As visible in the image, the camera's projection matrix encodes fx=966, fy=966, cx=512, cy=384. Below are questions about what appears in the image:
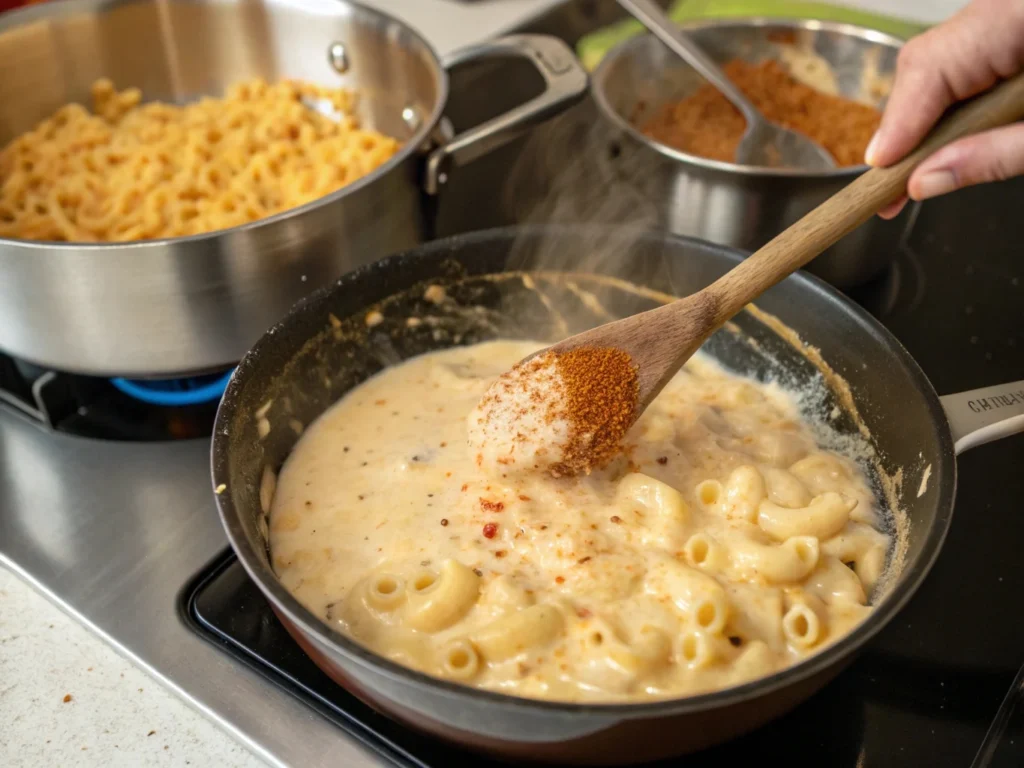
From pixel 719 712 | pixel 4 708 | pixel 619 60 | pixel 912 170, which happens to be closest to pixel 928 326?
pixel 912 170

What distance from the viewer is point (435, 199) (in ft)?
5.25

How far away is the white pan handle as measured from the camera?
1150 millimetres

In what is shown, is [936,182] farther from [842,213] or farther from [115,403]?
[115,403]

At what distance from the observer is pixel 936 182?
123cm

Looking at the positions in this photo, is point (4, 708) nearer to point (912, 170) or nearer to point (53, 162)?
point (53, 162)

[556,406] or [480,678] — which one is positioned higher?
[556,406]

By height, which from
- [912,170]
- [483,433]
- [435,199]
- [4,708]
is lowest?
[4,708]

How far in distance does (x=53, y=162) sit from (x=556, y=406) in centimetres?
112

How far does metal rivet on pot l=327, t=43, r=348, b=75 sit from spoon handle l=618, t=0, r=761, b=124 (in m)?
0.57

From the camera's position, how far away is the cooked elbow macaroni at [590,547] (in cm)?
110

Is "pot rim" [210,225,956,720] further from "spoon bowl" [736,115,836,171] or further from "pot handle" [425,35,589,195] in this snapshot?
"spoon bowl" [736,115,836,171]

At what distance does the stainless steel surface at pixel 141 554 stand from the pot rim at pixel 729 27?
941 millimetres

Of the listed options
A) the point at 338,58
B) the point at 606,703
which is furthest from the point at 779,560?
the point at 338,58

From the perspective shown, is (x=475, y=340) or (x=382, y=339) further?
(x=475, y=340)
